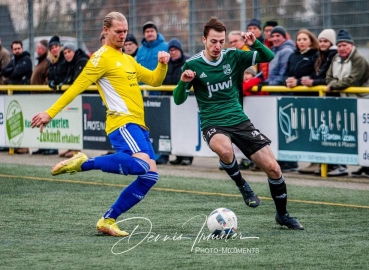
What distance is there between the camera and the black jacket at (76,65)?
17.2 metres

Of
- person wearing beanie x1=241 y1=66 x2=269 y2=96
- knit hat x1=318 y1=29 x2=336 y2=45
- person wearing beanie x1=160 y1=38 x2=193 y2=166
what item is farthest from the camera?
person wearing beanie x1=160 y1=38 x2=193 y2=166

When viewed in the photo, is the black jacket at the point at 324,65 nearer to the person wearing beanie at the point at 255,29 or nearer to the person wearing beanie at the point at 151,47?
the person wearing beanie at the point at 255,29

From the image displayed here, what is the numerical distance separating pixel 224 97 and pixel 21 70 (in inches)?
393

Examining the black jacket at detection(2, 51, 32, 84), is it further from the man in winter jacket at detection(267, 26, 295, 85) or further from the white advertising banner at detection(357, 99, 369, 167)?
the white advertising banner at detection(357, 99, 369, 167)

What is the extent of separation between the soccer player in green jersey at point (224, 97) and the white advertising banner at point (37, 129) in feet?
26.0

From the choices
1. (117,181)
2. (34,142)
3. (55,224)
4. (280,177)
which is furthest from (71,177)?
(280,177)

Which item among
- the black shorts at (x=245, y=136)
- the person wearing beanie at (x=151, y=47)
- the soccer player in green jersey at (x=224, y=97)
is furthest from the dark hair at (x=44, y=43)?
the black shorts at (x=245, y=136)

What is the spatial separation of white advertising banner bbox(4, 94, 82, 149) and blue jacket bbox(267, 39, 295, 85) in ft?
13.6

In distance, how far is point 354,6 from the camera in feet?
50.5

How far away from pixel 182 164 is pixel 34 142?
3.44 metres

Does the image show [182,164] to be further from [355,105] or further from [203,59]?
[203,59]

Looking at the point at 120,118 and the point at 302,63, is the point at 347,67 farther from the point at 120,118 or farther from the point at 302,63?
Result: the point at 120,118

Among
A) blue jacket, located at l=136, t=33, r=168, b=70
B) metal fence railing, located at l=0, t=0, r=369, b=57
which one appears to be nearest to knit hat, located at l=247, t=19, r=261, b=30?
metal fence railing, located at l=0, t=0, r=369, b=57

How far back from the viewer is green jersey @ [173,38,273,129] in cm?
951
